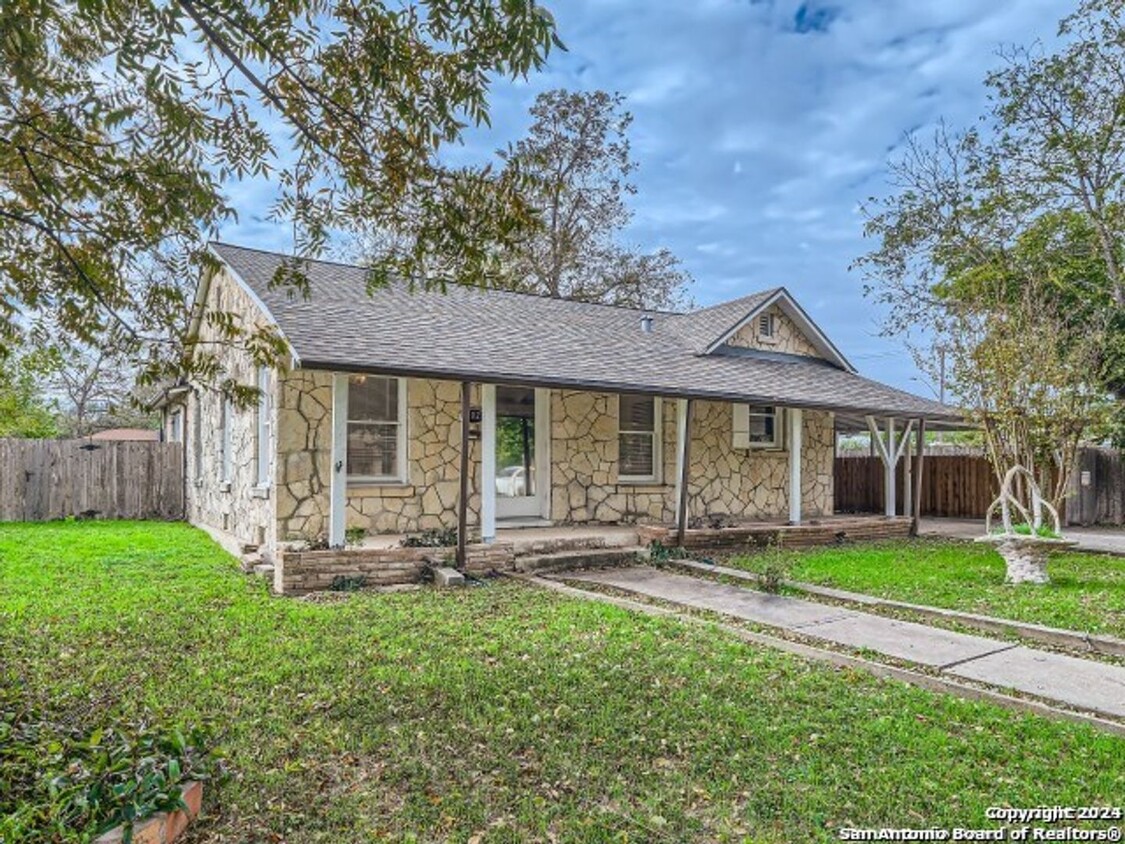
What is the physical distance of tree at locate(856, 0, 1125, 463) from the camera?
15235 millimetres

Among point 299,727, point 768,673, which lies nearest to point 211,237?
point 299,727

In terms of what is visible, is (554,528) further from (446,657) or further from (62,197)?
(62,197)

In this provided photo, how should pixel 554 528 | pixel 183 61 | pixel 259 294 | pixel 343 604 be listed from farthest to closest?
pixel 554 528 < pixel 259 294 < pixel 343 604 < pixel 183 61

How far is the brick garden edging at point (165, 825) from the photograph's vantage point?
2.60 m

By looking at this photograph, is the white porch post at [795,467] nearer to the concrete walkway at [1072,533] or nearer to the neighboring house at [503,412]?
the neighboring house at [503,412]

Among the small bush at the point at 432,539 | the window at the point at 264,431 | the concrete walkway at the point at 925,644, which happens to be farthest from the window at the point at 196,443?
the concrete walkway at the point at 925,644

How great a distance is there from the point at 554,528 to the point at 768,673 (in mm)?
6273

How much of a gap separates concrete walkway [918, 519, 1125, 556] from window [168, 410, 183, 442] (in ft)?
53.3

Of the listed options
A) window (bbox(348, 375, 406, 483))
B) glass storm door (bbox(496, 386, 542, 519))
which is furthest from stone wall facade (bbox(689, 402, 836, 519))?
window (bbox(348, 375, 406, 483))

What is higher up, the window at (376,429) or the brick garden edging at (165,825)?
the window at (376,429)

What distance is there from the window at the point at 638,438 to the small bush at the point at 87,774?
9157mm

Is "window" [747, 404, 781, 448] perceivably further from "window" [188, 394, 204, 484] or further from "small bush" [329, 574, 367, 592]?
"window" [188, 394, 204, 484]

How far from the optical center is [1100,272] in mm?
16422

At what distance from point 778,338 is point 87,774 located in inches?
551
